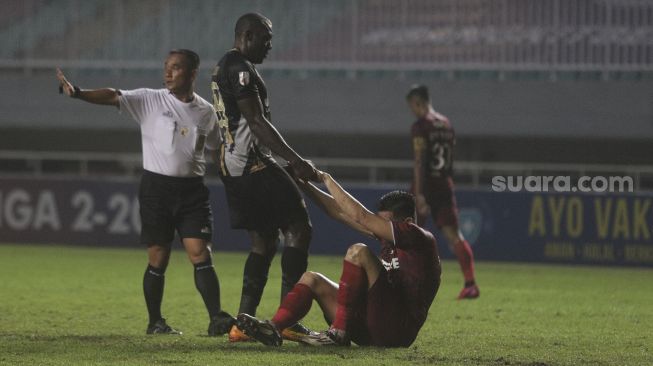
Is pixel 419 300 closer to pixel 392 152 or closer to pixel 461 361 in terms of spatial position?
pixel 461 361

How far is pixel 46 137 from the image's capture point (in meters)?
23.9

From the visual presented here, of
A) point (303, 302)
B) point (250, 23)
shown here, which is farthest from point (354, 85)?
point (303, 302)

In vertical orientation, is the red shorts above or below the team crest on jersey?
below

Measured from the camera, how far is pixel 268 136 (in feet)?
24.0

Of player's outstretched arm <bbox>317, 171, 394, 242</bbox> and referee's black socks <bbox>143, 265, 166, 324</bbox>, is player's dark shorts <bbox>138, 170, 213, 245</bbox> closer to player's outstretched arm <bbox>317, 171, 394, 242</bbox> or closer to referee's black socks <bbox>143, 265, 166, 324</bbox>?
referee's black socks <bbox>143, 265, 166, 324</bbox>

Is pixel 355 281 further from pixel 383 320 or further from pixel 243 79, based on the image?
pixel 243 79

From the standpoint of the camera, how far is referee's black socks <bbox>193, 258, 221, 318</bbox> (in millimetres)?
8250

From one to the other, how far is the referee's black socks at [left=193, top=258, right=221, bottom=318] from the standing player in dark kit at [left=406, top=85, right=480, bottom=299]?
4.04 metres

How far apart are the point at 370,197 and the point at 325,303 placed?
10.9 meters

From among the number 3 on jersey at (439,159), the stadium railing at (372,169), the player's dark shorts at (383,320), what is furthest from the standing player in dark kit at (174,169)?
the stadium railing at (372,169)

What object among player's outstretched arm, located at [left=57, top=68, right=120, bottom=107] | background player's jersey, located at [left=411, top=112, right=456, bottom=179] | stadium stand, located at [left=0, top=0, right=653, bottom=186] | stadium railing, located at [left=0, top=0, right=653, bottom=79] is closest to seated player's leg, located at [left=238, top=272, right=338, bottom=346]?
player's outstretched arm, located at [left=57, top=68, right=120, bottom=107]

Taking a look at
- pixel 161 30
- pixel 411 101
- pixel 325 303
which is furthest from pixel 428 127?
pixel 161 30

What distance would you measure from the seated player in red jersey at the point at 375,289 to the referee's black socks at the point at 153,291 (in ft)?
5.27

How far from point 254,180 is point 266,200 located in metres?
0.15
